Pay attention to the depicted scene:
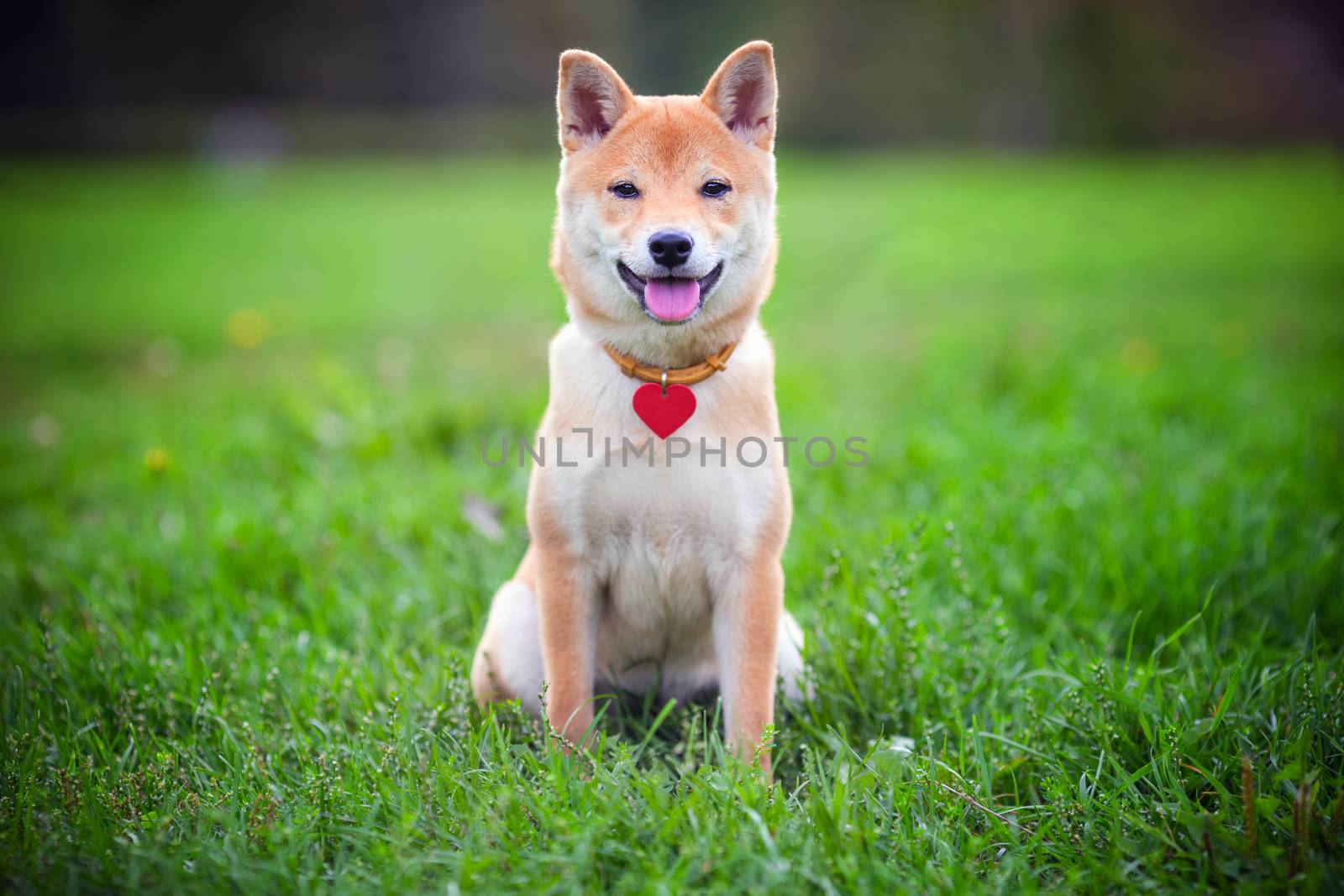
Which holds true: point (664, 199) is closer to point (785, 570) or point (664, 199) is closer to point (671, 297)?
point (671, 297)

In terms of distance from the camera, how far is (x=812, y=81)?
29.8m

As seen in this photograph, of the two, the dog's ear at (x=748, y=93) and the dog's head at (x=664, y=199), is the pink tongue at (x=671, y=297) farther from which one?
the dog's ear at (x=748, y=93)

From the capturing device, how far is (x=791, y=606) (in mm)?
2871

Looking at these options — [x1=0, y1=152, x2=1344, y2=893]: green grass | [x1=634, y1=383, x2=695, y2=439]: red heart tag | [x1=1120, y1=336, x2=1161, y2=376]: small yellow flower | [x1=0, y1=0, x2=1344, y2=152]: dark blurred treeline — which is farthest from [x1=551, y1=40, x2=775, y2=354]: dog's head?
[x1=0, y1=0, x2=1344, y2=152]: dark blurred treeline

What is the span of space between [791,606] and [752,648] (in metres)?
0.76

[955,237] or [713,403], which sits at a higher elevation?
[955,237]

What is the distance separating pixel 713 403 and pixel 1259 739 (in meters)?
1.48

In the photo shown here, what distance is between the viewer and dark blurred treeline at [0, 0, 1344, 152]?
83.5ft

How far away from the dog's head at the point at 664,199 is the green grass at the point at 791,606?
2.82 ft

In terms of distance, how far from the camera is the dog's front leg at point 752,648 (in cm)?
213

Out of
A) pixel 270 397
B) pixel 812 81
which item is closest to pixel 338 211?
pixel 270 397

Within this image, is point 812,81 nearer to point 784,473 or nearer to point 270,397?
point 270,397

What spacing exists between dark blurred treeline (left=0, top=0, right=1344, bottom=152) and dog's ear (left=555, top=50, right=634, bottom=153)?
87.8 feet

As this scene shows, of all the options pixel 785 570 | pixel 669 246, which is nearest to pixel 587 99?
pixel 669 246
